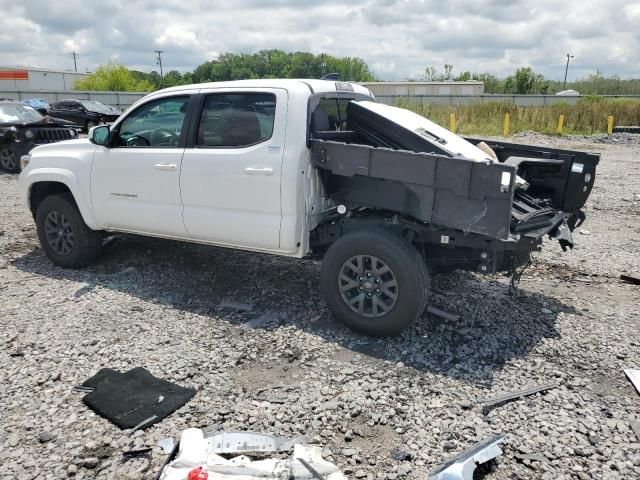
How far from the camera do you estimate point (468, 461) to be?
2.73 meters

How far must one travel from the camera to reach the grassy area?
2653cm

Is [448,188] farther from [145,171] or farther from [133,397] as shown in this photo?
[145,171]

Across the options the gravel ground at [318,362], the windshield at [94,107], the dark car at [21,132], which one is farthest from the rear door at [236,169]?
the windshield at [94,107]

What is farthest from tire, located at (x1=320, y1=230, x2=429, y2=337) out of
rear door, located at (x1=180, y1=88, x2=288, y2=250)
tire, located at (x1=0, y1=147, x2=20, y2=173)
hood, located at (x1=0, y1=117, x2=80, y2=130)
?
tire, located at (x1=0, y1=147, x2=20, y2=173)

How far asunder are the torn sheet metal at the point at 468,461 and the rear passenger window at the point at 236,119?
2.87 metres

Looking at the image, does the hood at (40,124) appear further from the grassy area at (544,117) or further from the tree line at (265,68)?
the tree line at (265,68)

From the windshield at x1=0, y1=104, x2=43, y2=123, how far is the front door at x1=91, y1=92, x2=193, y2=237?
9.17 meters

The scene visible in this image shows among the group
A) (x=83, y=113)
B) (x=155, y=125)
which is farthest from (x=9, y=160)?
(x=83, y=113)

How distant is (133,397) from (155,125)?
2819 millimetres

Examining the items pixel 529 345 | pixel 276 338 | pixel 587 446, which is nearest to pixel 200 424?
pixel 276 338

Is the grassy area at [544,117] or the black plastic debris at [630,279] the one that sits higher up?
the grassy area at [544,117]

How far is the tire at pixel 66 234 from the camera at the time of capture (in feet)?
18.9

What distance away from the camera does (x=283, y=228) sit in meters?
4.45

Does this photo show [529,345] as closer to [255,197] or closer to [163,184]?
[255,197]
